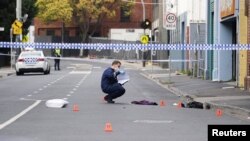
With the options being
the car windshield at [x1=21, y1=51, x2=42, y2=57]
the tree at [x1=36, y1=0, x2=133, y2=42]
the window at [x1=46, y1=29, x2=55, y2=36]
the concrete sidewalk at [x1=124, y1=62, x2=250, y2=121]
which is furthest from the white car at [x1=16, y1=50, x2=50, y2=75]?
the window at [x1=46, y1=29, x2=55, y2=36]

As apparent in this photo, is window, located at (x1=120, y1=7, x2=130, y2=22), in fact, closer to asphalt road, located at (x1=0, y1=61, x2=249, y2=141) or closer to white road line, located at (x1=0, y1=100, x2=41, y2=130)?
asphalt road, located at (x1=0, y1=61, x2=249, y2=141)

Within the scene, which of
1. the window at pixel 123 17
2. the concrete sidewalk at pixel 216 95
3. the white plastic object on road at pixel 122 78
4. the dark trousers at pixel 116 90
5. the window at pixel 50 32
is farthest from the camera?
the window at pixel 50 32

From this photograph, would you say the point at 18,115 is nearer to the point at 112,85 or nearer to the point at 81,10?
the point at 112,85

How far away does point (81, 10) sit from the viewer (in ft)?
281

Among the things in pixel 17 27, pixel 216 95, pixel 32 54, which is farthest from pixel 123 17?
pixel 216 95

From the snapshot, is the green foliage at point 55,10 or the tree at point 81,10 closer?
the green foliage at point 55,10

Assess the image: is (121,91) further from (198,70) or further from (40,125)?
(198,70)

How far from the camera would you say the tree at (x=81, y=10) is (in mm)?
84250

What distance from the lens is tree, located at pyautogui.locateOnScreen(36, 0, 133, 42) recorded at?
8425 cm

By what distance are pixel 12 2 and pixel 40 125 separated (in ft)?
126

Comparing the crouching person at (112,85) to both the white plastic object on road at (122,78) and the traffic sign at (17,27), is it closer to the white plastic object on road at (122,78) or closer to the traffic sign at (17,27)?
the white plastic object on road at (122,78)

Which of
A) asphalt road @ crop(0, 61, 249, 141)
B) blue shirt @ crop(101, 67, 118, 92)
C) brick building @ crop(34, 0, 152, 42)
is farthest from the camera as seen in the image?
brick building @ crop(34, 0, 152, 42)

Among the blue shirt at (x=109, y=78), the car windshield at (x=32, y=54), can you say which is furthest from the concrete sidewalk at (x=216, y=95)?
the car windshield at (x=32, y=54)

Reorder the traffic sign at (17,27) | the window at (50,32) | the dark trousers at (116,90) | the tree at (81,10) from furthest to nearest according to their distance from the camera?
the window at (50,32)
the tree at (81,10)
the traffic sign at (17,27)
the dark trousers at (116,90)
